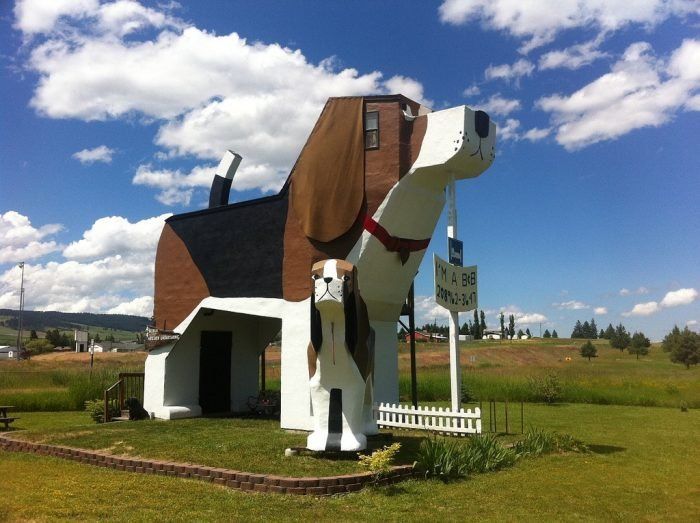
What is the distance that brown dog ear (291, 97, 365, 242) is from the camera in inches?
488

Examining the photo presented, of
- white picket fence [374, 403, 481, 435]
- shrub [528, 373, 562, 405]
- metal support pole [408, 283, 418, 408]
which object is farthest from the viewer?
shrub [528, 373, 562, 405]

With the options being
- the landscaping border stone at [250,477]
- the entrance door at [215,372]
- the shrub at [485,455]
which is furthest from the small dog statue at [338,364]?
the entrance door at [215,372]

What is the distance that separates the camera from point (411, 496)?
755 centimetres

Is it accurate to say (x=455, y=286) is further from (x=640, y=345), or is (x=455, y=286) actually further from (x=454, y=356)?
(x=640, y=345)

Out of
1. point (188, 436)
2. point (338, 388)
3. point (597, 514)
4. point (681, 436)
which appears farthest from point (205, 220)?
point (681, 436)

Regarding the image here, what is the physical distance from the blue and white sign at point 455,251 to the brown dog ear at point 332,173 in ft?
7.25

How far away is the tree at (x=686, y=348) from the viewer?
48344 mm

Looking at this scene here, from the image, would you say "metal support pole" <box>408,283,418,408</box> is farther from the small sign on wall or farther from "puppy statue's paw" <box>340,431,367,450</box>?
"puppy statue's paw" <box>340,431,367,450</box>

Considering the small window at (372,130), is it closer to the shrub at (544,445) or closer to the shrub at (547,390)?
the shrub at (544,445)

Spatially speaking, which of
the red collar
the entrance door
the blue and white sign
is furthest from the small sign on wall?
the entrance door

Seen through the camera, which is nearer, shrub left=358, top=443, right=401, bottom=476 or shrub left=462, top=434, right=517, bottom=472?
shrub left=358, top=443, right=401, bottom=476

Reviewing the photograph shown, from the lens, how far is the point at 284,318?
1317cm

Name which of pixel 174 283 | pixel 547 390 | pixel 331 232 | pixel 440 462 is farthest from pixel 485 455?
pixel 547 390

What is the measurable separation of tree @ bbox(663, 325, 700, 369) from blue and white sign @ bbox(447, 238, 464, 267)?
44.7 m
